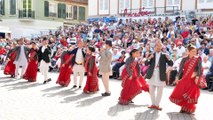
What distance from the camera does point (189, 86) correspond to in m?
8.83

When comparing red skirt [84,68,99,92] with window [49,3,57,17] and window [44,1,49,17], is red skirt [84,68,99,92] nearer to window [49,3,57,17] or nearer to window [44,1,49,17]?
window [44,1,49,17]

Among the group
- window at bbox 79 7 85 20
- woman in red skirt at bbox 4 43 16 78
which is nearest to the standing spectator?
woman in red skirt at bbox 4 43 16 78

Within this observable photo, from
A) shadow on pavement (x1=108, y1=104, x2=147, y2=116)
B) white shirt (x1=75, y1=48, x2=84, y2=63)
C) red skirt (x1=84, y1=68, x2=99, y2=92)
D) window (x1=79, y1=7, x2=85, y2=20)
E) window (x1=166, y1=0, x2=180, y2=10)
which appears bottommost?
shadow on pavement (x1=108, y1=104, x2=147, y2=116)

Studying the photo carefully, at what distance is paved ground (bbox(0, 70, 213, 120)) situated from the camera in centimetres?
832

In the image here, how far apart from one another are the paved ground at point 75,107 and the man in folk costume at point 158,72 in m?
0.39

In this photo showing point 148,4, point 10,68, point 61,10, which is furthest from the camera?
point 61,10

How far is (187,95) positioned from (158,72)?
3.33ft

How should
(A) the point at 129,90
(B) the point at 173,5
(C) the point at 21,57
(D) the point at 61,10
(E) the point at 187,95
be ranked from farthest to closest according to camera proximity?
(D) the point at 61,10 → (B) the point at 173,5 → (C) the point at 21,57 → (A) the point at 129,90 → (E) the point at 187,95

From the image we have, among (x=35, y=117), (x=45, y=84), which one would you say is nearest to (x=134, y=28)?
(x=45, y=84)

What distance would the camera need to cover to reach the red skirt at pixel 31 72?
1466cm

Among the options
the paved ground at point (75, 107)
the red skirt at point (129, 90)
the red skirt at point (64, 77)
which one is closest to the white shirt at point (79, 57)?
the red skirt at point (64, 77)

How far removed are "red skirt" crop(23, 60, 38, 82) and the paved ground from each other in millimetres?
2069

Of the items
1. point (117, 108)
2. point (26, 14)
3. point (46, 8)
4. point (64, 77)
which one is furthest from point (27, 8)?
point (117, 108)

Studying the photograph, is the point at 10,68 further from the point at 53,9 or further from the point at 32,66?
the point at 53,9
